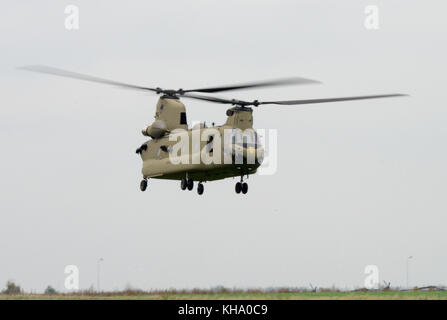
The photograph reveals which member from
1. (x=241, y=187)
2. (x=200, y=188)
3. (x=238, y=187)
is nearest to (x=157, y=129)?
(x=200, y=188)

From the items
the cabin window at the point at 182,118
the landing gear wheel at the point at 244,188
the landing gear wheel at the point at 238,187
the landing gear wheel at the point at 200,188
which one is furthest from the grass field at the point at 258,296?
the cabin window at the point at 182,118

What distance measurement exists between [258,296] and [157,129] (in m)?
15.1

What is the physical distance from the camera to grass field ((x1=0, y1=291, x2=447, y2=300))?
65.0 m

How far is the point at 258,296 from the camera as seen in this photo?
66188mm

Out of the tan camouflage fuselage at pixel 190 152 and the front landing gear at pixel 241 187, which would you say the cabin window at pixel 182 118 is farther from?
the front landing gear at pixel 241 187

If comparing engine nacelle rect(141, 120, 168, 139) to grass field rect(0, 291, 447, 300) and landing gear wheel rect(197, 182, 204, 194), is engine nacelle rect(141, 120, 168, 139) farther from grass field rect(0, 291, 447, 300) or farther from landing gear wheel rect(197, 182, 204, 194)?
grass field rect(0, 291, 447, 300)

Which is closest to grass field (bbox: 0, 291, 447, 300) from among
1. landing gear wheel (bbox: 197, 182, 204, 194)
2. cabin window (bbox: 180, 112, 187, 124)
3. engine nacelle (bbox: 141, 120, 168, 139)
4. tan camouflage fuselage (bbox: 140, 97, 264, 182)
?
landing gear wheel (bbox: 197, 182, 204, 194)

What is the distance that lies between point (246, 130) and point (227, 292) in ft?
33.8

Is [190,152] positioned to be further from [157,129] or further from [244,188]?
[157,129]
